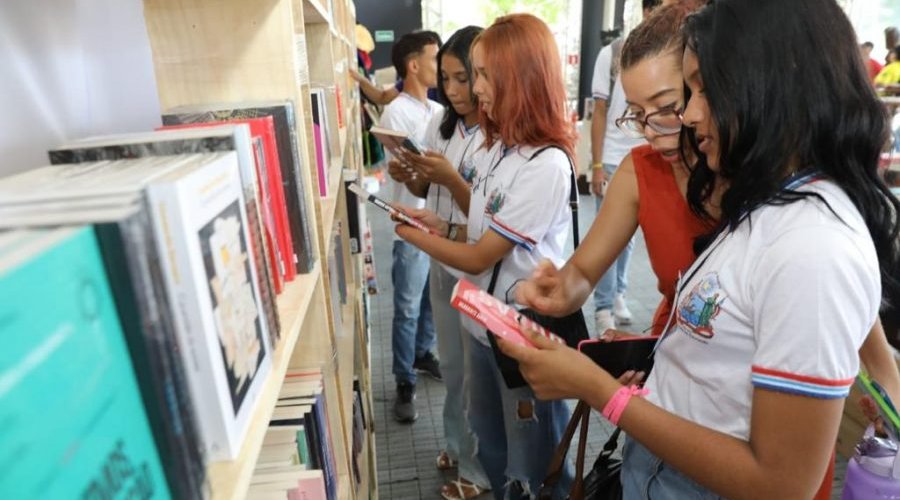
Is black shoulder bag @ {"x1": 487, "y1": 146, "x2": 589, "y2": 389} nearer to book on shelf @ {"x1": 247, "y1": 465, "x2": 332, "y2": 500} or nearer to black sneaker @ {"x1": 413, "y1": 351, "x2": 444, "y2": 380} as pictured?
book on shelf @ {"x1": 247, "y1": 465, "x2": 332, "y2": 500}

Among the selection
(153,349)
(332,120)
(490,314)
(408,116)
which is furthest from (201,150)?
(408,116)

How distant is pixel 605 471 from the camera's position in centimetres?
120

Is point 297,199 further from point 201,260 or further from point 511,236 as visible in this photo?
point 511,236

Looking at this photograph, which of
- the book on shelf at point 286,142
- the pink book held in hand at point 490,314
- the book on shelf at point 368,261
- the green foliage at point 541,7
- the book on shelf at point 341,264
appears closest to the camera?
the book on shelf at point 286,142

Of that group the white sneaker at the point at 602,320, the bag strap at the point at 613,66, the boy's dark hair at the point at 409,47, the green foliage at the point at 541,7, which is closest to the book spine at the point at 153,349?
the boy's dark hair at the point at 409,47

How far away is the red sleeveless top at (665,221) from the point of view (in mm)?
1088

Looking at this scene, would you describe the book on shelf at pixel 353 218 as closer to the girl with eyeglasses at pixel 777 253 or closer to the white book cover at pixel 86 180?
the girl with eyeglasses at pixel 777 253

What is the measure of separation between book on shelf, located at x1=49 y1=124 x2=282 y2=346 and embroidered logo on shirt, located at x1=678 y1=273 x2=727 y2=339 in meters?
0.61

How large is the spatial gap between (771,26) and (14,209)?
85 centimetres

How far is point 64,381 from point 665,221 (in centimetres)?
106

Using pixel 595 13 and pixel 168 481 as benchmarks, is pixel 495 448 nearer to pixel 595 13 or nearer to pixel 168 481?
pixel 168 481

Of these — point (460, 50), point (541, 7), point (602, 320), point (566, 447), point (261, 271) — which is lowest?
point (602, 320)

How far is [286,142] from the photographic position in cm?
78

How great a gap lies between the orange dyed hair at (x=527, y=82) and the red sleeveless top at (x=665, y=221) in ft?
1.13
